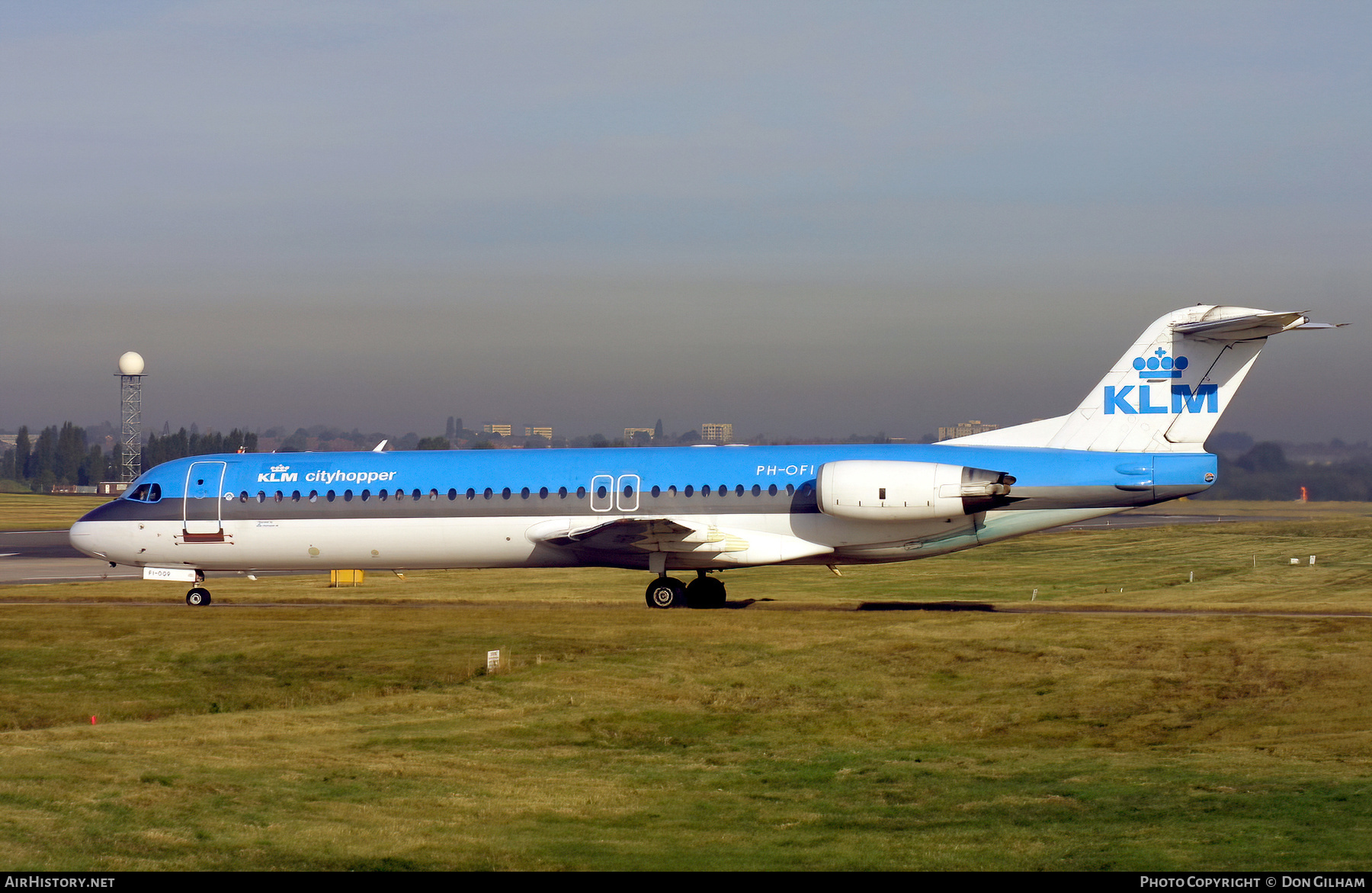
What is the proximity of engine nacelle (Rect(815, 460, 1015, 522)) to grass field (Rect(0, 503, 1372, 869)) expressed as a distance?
2.25 metres

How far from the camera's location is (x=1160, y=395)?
2816 centimetres

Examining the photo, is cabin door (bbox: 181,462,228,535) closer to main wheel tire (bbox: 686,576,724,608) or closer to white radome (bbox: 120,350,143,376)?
main wheel tire (bbox: 686,576,724,608)

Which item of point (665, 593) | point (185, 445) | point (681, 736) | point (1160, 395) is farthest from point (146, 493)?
point (185, 445)

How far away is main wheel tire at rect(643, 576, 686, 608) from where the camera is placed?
99.1 ft

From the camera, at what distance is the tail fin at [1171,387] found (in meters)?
27.7

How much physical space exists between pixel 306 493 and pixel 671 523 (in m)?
9.78

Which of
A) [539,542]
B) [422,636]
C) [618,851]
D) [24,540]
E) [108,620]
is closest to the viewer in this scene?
[618,851]

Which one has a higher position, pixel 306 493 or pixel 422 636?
pixel 306 493

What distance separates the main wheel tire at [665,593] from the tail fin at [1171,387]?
9.51m

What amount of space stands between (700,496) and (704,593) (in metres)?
2.63

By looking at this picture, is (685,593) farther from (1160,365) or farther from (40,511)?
(40,511)
